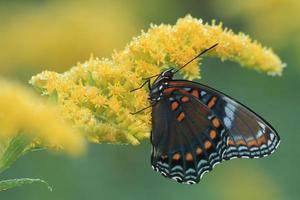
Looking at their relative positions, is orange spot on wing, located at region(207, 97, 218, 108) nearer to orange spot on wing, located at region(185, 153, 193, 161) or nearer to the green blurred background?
orange spot on wing, located at region(185, 153, 193, 161)

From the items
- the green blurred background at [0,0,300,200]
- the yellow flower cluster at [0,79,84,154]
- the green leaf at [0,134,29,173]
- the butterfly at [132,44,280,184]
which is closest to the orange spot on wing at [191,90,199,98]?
the butterfly at [132,44,280,184]

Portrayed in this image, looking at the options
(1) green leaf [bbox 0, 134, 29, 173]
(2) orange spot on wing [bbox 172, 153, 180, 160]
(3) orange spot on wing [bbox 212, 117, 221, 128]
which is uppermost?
(3) orange spot on wing [bbox 212, 117, 221, 128]

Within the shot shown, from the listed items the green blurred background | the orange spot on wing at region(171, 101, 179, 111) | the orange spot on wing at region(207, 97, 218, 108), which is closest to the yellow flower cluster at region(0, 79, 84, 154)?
the orange spot on wing at region(207, 97, 218, 108)

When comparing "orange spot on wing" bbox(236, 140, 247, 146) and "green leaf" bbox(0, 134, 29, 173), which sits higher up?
"orange spot on wing" bbox(236, 140, 247, 146)

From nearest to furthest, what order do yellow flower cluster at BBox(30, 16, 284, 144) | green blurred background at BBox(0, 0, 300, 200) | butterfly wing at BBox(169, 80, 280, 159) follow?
yellow flower cluster at BBox(30, 16, 284, 144), butterfly wing at BBox(169, 80, 280, 159), green blurred background at BBox(0, 0, 300, 200)

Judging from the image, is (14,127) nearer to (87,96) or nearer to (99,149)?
(87,96)

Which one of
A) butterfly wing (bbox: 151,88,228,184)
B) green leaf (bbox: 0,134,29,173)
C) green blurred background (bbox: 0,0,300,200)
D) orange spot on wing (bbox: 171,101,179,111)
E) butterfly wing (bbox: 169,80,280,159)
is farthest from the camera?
green blurred background (bbox: 0,0,300,200)

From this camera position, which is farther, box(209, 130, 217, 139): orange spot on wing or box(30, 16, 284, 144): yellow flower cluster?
box(209, 130, 217, 139): orange spot on wing
